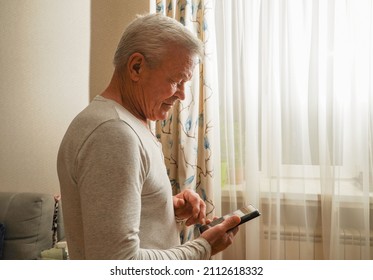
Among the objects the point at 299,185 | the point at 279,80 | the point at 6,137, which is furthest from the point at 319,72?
the point at 6,137

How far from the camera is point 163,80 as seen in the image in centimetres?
81

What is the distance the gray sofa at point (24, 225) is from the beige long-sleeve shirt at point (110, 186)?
2.76 feet

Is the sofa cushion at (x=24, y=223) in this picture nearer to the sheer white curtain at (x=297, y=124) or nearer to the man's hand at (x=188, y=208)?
the man's hand at (x=188, y=208)

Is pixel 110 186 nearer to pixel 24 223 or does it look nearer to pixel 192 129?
pixel 24 223

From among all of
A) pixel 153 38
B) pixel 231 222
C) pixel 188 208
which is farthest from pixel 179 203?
pixel 153 38

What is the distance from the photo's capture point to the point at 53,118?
1806mm

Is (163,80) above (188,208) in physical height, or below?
above

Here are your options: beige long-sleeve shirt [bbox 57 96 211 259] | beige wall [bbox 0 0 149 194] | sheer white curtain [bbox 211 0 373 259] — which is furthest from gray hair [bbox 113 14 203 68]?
sheer white curtain [bbox 211 0 373 259]

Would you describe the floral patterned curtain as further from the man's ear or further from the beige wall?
the man's ear

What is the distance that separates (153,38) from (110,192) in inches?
14.6

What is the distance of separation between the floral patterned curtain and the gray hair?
104cm

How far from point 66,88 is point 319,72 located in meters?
1.42

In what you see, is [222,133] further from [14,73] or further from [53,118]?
[14,73]

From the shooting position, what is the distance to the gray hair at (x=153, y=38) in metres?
0.76
